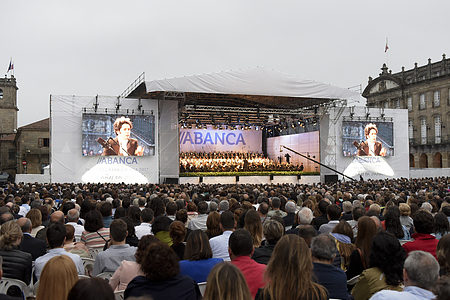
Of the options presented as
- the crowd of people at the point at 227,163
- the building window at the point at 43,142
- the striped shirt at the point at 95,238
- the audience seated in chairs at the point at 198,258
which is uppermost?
the building window at the point at 43,142

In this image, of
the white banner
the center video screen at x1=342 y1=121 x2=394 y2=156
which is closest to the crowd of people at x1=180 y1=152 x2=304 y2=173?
the white banner

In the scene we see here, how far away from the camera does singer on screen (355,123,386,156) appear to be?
98.5ft

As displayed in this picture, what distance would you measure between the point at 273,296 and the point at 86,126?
2318cm

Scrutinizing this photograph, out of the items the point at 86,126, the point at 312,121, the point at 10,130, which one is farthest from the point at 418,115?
the point at 10,130

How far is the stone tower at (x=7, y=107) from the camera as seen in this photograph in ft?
199

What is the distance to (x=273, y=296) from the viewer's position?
2600 millimetres

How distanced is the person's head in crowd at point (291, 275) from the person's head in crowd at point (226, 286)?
1.58ft

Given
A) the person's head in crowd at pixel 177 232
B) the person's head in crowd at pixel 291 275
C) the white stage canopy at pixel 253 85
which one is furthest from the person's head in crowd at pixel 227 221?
the white stage canopy at pixel 253 85

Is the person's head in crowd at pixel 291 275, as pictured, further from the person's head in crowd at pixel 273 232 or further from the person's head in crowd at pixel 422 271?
the person's head in crowd at pixel 273 232

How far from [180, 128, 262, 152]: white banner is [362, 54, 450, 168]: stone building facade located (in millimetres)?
22124

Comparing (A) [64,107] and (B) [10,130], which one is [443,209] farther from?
(B) [10,130]

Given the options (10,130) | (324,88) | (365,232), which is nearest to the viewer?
(365,232)

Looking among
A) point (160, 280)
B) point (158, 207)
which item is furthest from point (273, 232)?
point (158, 207)

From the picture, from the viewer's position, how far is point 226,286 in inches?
84.8
